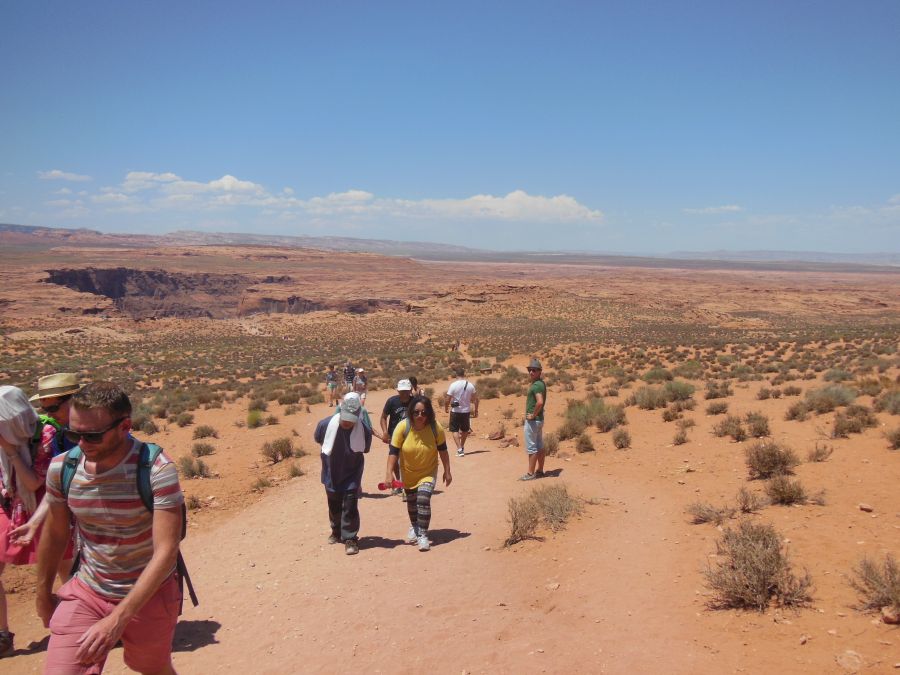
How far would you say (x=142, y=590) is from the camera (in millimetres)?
2932

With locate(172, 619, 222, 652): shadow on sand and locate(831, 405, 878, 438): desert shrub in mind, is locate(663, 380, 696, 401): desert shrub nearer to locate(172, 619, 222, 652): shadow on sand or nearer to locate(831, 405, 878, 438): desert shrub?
locate(831, 405, 878, 438): desert shrub

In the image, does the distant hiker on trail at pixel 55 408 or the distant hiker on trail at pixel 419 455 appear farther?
the distant hiker on trail at pixel 419 455

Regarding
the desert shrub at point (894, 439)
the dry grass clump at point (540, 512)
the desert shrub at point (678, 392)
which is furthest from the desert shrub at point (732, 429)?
the dry grass clump at point (540, 512)

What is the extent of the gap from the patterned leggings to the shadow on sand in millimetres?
2333

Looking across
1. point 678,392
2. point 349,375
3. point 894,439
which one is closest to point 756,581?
point 894,439

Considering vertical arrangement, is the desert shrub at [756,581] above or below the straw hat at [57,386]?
below

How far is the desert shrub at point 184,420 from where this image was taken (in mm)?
17109

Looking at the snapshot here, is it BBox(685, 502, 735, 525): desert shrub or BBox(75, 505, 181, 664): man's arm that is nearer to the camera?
BBox(75, 505, 181, 664): man's arm

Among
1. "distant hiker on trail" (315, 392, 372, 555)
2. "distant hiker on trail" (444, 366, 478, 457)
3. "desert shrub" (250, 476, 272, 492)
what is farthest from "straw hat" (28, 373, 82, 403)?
"distant hiker on trail" (444, 366, 478, 457)

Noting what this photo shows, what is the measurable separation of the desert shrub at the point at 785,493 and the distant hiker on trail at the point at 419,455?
3.85 meters

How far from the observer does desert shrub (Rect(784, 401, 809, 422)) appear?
11.6 meters

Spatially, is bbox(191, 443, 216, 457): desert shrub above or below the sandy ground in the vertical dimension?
below

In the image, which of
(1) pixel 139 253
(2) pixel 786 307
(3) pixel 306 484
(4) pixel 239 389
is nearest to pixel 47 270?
(1) pixel 139 253

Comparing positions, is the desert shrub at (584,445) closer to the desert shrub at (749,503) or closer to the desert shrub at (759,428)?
the desert shrub at (759,428)
